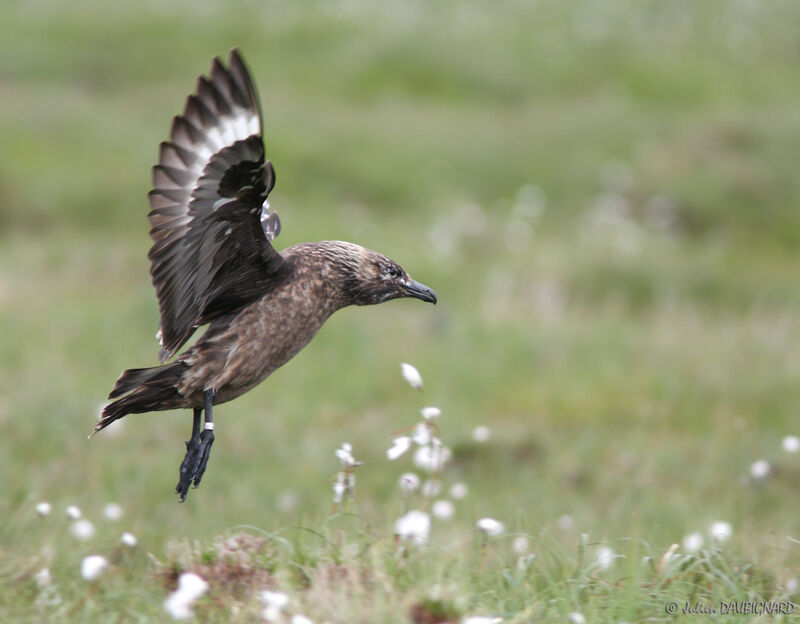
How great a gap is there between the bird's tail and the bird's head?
0.63 m

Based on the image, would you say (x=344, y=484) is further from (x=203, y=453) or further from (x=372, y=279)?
(x=372, y=279)

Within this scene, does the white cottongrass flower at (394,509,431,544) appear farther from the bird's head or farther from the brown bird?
the bird's head

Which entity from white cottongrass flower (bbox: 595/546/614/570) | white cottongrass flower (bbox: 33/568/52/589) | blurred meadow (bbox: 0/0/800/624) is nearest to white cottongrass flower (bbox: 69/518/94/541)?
blurred meadow (bbox: 0/0/800/624)

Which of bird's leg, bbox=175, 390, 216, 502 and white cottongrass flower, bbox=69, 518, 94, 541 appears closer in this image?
bird's leg, bbox=175, 390, 216, 502

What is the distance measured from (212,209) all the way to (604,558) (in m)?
1.53

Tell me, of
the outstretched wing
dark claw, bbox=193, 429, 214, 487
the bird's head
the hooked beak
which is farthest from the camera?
the hooked beak

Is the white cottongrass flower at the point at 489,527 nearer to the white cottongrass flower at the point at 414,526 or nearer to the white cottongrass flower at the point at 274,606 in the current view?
the white cottongrass flower at the point at 414,526

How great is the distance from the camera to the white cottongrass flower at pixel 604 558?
10.7 ft

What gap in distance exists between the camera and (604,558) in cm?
323

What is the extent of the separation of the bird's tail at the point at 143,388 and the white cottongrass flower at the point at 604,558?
138cm

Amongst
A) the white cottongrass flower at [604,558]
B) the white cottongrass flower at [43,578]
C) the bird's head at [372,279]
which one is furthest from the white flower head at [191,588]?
the bird's head at [372,279]

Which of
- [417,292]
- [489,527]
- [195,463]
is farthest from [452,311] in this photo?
[195,463]

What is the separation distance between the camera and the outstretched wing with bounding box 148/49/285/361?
317cm

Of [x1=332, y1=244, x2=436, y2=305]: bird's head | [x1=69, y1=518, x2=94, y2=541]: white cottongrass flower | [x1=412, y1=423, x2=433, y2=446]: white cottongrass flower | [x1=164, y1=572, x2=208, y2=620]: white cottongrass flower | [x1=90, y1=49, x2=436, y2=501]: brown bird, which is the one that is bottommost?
[x1=164, y1=572, x2=208, y2=620]: white cottongrass flower
